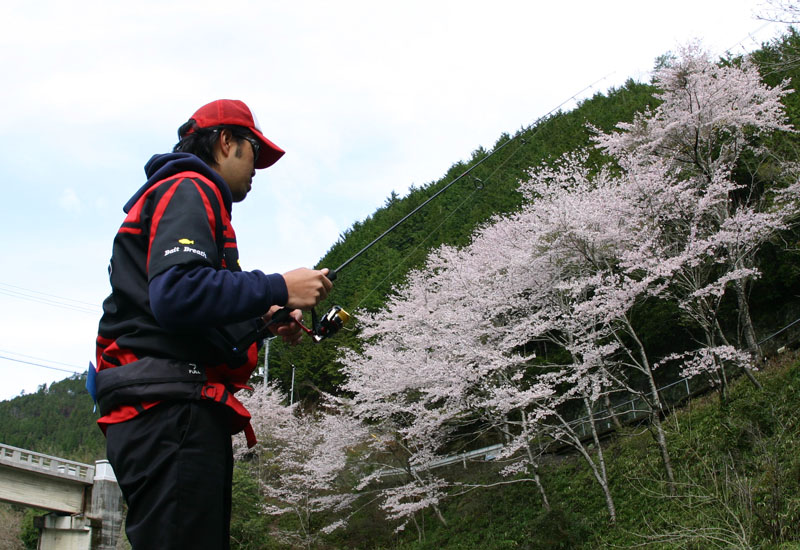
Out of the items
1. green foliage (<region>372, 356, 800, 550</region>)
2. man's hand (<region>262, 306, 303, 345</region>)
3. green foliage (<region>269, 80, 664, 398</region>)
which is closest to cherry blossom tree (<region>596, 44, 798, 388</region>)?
green foliage (<region>372, 356, 800, 550</region>)

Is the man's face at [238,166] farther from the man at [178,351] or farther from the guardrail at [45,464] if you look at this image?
the guardrail at [45,464]

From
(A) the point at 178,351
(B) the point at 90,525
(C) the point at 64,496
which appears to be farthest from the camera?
(B) the point at 90,525

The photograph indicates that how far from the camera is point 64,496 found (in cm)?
1930

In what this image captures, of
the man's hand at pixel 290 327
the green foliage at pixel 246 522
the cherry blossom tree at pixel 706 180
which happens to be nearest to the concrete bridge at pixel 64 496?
the green foliage at pixel 246 522

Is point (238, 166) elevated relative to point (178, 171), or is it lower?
elevated

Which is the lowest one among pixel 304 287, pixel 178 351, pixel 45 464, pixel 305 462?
pixel 178 351

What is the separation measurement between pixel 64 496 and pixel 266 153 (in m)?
21.7

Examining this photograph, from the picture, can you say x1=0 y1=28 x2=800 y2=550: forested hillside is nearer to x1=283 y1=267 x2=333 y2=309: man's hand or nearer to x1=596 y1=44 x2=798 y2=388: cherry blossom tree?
x1=596 y1=44 x2=798 y2=388: cherry blossom tree

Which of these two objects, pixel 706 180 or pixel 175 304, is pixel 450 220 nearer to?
pixel 706 180

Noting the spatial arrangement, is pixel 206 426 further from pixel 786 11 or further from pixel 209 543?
pixel 786 11

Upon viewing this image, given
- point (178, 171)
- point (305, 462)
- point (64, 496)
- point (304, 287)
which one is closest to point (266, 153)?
point (178, 171)

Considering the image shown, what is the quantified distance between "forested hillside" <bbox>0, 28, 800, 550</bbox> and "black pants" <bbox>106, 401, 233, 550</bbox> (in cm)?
537

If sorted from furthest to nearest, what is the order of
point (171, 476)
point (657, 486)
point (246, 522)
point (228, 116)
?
point (246, 522) < point (657, 486) < point (228, 116) < point (171, 476)

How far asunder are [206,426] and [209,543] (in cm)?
27
